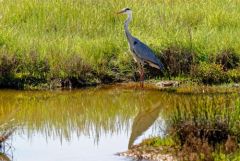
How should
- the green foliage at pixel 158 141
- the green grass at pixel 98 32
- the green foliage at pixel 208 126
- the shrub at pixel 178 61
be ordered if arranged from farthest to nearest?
the shrub at pixel 178 61
the green grass at pixel 98 32
the green foliage at pixel 158 141
the green foliage at pixel 208 126

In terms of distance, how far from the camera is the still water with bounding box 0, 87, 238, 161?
9.83 m

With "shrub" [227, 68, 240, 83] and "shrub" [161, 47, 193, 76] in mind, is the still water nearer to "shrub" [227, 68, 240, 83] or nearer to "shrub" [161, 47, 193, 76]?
"shrub" [161, 47, 193, 76]

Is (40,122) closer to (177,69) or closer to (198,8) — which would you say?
(177,69)

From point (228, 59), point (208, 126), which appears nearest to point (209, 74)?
point (228, 59)

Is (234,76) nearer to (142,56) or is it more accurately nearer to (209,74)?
(209,74)

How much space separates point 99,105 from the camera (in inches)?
502

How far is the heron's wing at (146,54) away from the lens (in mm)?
14008

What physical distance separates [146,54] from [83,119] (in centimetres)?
279

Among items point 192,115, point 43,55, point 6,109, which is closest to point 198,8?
point 43,55

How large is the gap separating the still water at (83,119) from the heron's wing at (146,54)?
0.64 meters

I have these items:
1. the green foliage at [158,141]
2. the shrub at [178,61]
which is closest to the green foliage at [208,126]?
the green foliage at [158,141]

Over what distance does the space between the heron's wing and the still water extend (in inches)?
25.1

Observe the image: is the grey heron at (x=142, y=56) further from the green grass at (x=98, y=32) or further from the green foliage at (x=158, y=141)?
the green foliage at (x=158, y=141)

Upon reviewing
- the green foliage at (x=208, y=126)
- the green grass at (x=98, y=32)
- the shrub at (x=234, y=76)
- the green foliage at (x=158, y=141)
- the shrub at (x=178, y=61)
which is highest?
the green grass at (x=98, y=32)
